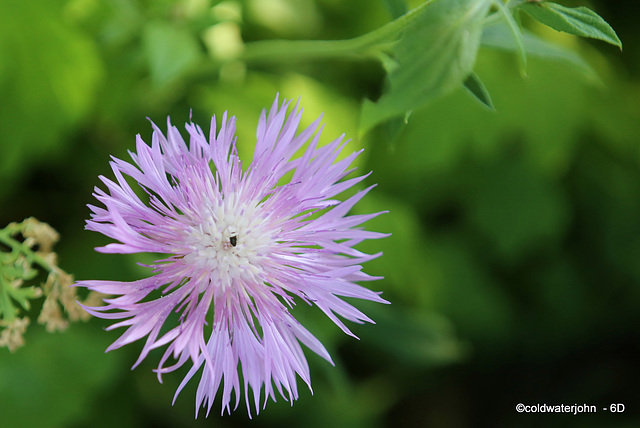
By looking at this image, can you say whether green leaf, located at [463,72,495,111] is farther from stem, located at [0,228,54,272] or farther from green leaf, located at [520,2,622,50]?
stem, located at [0,228,54,272]

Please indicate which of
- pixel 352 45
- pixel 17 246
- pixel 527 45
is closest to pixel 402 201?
pixel 527 45

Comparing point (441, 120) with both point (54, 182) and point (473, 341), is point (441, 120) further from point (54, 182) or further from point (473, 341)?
point (54, 182)

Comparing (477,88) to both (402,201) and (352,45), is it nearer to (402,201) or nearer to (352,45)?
(352,45)

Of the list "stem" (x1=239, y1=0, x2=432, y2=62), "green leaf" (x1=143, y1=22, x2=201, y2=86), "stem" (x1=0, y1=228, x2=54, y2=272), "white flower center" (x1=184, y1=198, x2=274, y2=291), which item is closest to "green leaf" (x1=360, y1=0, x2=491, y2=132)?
"stem" (x1=239, y1=0, x2=432, y2=62)

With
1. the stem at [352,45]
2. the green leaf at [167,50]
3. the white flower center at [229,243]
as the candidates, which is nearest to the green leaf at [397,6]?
the stem at [352,45]

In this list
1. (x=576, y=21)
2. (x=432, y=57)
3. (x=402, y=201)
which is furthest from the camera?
(x=402, y=201)

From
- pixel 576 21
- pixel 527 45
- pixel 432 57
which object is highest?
pixel 527 45

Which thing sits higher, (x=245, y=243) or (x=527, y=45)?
(x=527, y=45)
